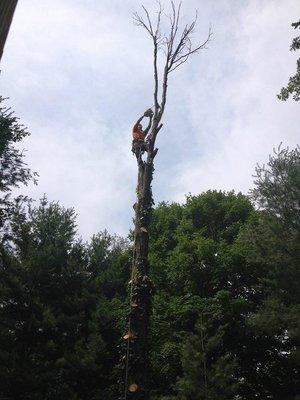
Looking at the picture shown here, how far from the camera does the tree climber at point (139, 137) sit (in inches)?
408

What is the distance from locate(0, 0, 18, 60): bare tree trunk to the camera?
A: 3400 mm

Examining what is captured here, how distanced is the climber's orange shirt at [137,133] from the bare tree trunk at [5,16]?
7.15m

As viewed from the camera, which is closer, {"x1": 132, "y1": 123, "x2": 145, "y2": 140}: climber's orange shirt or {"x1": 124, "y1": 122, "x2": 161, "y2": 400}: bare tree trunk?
{"x1": 124, "y1": 122, "x2": 161, "y2": 400}: bare tree trunk

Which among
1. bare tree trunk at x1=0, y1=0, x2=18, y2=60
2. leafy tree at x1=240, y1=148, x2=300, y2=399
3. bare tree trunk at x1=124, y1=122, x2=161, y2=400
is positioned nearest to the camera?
bare tree trunk at x1=0, y1=0, x2=18, y2=60

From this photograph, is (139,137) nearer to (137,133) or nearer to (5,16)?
(137,133)

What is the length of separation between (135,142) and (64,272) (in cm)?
762

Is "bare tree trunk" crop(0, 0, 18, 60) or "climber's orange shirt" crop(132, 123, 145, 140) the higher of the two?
"climber's orange shirt" crop(132, 123, 145, 140)

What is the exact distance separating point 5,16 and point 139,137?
23.9ft

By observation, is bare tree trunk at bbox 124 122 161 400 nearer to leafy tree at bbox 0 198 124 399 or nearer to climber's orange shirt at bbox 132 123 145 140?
climber's orange shirt at bbox 132 123 145 140

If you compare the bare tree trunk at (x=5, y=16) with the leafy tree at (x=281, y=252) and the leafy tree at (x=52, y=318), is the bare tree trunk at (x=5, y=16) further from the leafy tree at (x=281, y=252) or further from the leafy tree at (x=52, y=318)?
the leafy tree at (x=281, y=252)

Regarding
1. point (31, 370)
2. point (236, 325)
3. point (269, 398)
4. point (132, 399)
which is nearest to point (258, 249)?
point (236, 325)

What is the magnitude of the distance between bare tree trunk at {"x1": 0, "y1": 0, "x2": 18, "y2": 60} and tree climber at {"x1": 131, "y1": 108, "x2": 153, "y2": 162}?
6664mm

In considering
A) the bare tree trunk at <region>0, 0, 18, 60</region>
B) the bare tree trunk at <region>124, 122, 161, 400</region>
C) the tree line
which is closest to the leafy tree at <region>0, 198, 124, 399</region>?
the tree line

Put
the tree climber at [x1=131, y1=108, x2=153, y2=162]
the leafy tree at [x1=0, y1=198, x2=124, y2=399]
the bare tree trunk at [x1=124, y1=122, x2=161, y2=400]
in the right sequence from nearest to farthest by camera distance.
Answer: the bare tree trunk at [x1=124, y1=122, x2=161, y2=400] → the tree climber at [x1=131, y1=108, x2=153, y2=162] → the leafy tree at [x1=0, y1=198, x2=124, y2=399]
